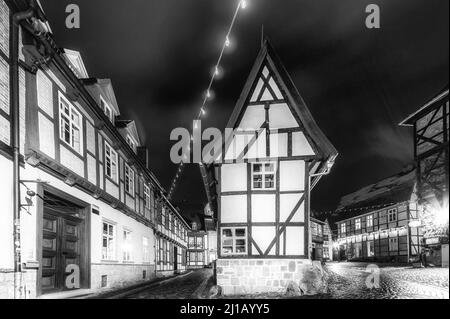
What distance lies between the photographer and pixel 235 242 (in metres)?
13.7

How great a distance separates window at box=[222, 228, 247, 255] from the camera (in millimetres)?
13680

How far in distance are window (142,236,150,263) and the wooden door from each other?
9.42 m

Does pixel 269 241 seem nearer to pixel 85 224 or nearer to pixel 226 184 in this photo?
A: pixel 226 184

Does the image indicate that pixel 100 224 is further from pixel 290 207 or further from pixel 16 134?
pixel 290 207

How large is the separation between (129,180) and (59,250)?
834 cm

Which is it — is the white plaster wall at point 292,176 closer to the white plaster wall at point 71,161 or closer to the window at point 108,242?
the white plaster wall at point 71,161

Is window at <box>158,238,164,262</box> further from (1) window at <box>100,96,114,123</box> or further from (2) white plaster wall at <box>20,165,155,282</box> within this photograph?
(1) window at <box>100,96,114,123</box>

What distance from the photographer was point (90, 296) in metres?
12.3

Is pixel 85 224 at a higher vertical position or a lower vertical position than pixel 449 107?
lower

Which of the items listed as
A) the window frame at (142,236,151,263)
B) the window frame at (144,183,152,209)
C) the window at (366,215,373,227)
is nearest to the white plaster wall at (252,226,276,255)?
the window frame at (142,236,151,263)

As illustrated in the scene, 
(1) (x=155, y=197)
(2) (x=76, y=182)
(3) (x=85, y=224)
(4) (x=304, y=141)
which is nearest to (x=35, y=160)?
(2) (x=76, y=182)

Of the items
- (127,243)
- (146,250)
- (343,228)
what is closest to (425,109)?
(127,243)

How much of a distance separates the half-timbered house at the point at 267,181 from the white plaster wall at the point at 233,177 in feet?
0.09

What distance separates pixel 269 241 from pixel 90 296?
593cm
